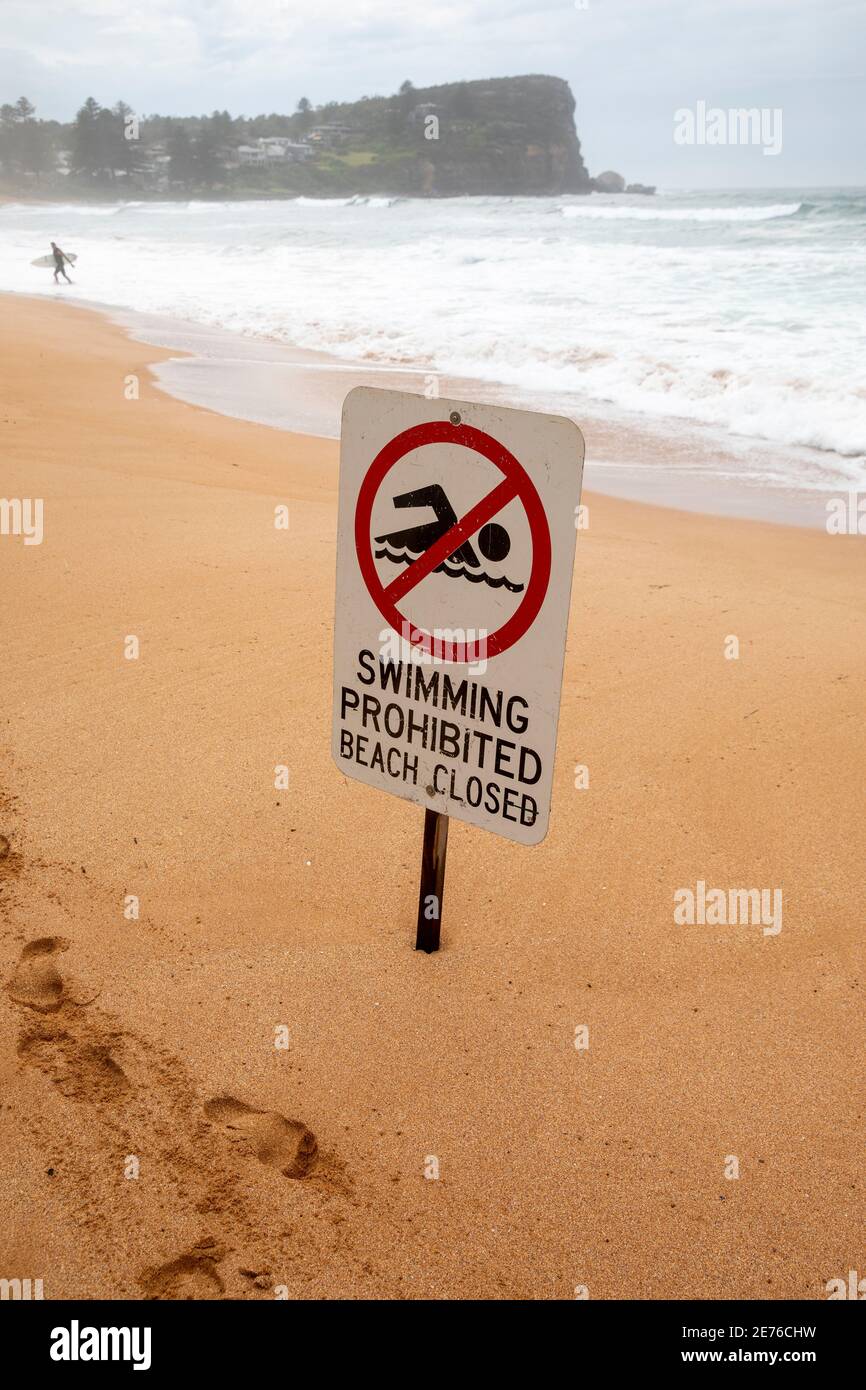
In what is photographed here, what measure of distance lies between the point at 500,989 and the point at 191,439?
730cm

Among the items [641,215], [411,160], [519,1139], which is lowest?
[519,1139]

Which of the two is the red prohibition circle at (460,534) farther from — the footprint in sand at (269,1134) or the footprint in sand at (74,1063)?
the footprint in sand at (74,1063)

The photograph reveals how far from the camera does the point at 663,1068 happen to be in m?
2.36

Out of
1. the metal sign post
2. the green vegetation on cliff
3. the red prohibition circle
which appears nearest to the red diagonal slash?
the red prohibition circle

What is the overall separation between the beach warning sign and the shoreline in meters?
6.06

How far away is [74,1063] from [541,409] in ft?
36.0

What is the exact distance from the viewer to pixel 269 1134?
213 centimetres

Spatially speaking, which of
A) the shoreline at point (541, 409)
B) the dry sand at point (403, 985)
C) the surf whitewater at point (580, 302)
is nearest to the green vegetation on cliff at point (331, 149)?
the surf whitewater at point (580, 302)

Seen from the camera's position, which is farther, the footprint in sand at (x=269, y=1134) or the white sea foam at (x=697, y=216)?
the white sea foam at (x=697, y=216)

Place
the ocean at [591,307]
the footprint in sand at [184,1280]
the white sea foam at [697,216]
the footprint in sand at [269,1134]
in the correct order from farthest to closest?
1. the white sea foam at [697,216]
2. the ocean at [591,307]
3. the footprint in sand at [269,1134]
4. the footprint in sand at [184,1280]

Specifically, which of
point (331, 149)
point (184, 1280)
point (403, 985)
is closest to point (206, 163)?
point (331, 149)

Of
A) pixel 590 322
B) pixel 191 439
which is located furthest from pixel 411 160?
pixel 191 439

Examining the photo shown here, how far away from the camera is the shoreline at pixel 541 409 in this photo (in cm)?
841
